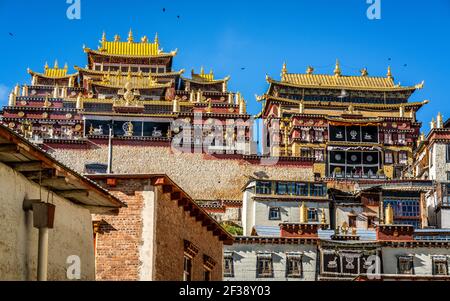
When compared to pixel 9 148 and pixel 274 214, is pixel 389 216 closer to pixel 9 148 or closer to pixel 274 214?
pixel 274 214

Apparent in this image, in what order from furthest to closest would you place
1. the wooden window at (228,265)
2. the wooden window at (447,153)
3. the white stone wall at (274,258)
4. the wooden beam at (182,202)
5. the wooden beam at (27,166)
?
the wooden window at (447,153), the white stone wall at (274,258), the wooden window at (228,265), the wooden beam at (182,202), the wooden beam at (27,166)

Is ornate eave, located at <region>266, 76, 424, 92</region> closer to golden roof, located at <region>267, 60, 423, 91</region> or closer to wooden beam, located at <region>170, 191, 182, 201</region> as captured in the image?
golden roof, located at <region>267, 60, 423, 91</region>

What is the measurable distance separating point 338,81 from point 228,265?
39.9 m

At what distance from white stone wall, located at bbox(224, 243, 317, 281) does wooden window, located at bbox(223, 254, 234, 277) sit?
0.18 meters

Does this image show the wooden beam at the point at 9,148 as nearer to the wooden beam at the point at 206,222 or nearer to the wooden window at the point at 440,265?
the wooden beam at the point at 206,222

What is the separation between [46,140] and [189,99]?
20.0 meters

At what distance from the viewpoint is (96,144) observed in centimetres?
6550

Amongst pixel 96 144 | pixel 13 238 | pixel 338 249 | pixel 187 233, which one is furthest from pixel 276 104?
pixel 13 238

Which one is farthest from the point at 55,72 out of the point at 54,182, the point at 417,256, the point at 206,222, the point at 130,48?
the point at 54,182

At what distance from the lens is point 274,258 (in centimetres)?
5056

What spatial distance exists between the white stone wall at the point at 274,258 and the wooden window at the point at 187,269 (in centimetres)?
2419

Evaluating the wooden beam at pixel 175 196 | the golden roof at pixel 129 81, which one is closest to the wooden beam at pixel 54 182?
the wooden beam at pixel 175 196

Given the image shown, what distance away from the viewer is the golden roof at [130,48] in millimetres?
88662

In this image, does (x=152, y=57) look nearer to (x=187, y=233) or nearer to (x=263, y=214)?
(x=263, y=214)
